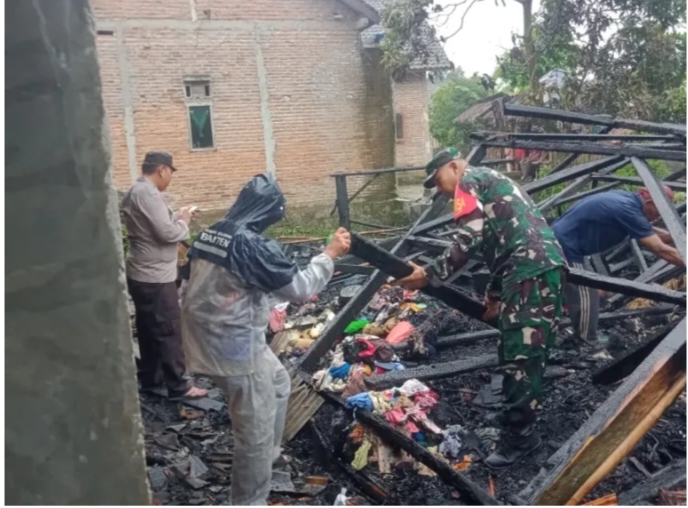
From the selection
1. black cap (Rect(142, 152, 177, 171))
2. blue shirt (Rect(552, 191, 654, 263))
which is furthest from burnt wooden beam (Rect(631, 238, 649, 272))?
black cap (Rect(142, 152, 177, 171))

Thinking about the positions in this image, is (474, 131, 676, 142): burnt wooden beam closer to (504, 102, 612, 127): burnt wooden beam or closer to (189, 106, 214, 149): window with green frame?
(504, 102, 612, 127): burnt wooden beam

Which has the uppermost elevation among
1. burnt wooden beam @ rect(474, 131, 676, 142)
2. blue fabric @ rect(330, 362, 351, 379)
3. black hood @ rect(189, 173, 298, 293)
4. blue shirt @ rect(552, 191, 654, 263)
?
burnt wooden beam @ rect(474, 131, 676, 142)

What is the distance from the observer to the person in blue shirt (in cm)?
458

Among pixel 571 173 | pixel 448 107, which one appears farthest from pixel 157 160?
pixel 448 107

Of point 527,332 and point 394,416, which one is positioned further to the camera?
point 394,416

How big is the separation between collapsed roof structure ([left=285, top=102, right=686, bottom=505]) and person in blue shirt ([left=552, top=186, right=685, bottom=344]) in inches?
9.7

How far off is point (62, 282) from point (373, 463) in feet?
8.00

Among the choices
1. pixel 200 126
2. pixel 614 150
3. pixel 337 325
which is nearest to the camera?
Answer: pixel 614 150

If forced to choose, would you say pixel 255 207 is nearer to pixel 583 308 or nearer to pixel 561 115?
pixel 561 115

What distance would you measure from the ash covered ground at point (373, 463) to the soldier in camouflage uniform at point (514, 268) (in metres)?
0.33

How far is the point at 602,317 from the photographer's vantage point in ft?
18.5

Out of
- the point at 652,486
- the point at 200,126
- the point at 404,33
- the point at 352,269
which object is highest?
the point at 404,33

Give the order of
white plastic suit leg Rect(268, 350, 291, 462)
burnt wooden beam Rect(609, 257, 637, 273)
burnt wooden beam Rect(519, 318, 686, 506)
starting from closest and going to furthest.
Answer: burnt wooden beam Rect(519, 318, 686, 506) → white plastic suit leg Rect(268, 350, 291, 462) → burnt wooden beam Rect(609, 257, 637, 273)

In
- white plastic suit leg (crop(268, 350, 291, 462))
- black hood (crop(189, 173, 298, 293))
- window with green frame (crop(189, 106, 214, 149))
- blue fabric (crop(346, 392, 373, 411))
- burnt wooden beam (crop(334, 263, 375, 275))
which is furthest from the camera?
window with green frame (crop(189, 106, 214, 149))
